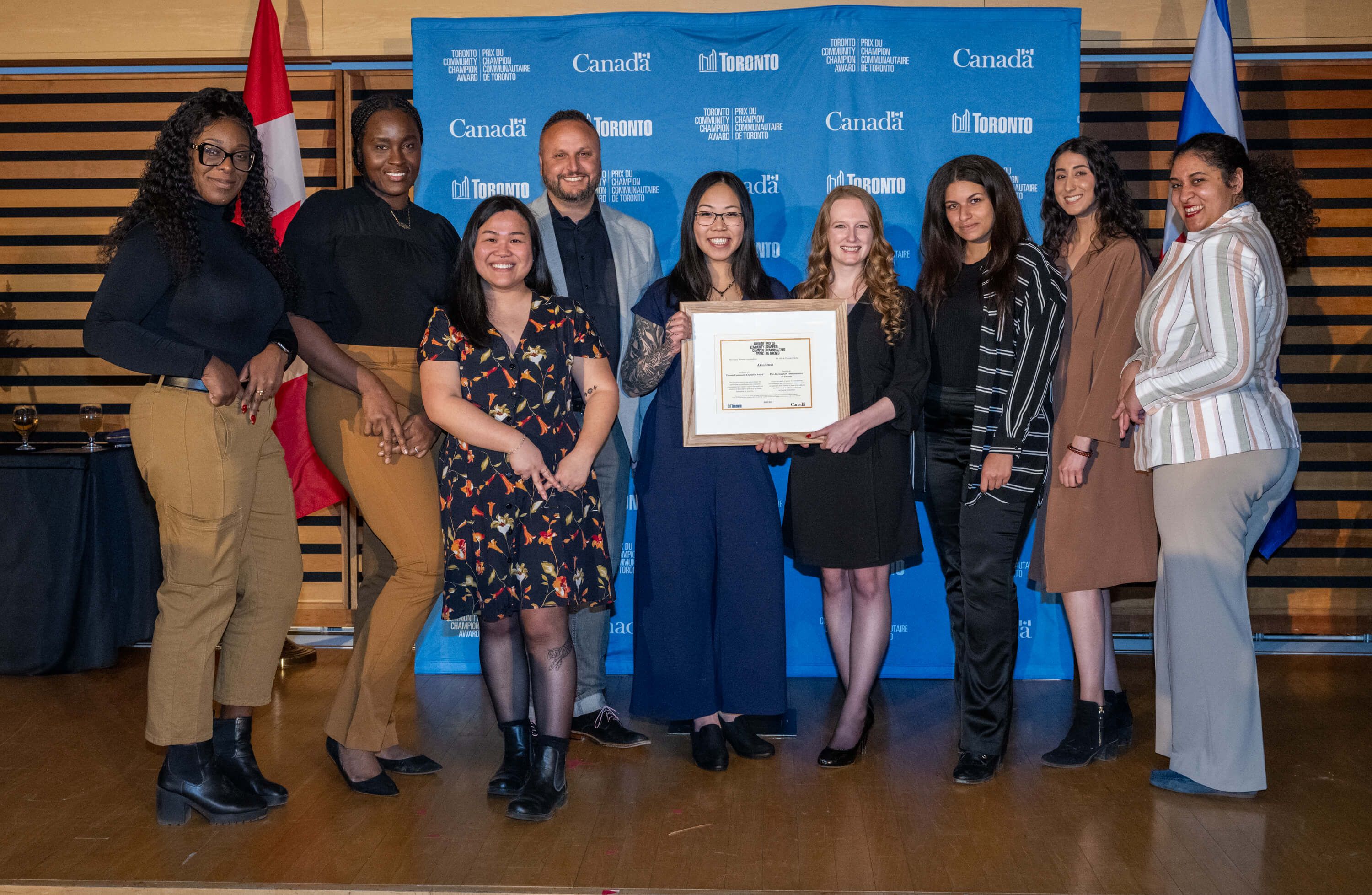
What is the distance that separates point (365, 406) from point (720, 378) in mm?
1099

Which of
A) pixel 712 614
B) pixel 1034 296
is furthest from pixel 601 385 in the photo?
pixel 1034 296

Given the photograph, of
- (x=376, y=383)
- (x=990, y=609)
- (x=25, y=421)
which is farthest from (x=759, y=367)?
(x=25, y=421)

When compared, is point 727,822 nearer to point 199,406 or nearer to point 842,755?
point 842,755

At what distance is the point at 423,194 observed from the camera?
470cm

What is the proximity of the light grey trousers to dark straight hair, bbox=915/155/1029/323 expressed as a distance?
0.79m

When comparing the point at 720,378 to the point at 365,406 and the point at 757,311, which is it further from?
the point at 365,406

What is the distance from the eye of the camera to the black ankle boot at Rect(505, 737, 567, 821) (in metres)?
2.99

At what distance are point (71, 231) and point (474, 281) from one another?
12.2ft

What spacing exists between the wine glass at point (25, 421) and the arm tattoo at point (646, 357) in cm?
300

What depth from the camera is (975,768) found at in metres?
3.33

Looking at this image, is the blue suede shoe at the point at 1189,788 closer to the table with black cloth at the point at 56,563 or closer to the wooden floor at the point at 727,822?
the wooden floor at the point at 727,822

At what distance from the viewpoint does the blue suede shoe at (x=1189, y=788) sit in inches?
126

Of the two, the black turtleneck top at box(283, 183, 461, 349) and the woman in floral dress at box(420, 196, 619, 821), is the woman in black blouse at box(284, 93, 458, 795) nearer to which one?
the black turtleneck top at box(283, 183, 461, 349)

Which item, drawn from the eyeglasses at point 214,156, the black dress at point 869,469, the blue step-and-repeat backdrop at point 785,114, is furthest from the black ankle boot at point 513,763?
the eyeglasses at point 214,156
